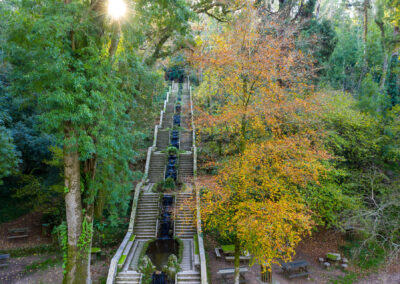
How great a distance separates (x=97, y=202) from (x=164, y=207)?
3.97 meters

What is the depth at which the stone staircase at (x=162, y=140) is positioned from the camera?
23.0 metres

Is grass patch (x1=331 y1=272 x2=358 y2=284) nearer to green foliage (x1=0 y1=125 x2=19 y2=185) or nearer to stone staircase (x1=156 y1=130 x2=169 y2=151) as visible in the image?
green foliage (x1=0 y1=125 x2=19 y2=185)

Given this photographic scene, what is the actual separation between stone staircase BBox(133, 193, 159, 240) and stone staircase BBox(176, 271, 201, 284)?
12.5 ft

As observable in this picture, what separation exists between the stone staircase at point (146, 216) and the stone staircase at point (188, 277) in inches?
150

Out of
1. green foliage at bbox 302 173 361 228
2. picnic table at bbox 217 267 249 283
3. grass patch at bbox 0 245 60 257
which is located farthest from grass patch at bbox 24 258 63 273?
green foliage at bbox 302 173 361 228

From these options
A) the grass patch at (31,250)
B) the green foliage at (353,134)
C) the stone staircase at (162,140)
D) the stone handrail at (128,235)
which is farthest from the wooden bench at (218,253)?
the stone staircase at (162,140)

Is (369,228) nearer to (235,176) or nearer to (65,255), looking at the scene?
(235,176)

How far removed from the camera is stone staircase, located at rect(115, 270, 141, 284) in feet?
33.2

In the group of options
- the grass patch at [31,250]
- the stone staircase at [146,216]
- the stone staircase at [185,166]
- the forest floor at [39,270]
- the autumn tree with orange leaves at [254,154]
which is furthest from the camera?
the stone staircase at [185,166]

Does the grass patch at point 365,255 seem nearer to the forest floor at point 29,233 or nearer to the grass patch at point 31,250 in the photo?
the grass patch at point 31,250

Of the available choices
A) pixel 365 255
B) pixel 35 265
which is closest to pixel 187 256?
pixel 35 265

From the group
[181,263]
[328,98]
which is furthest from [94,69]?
[328,98]

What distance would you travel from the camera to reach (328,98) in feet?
46.1

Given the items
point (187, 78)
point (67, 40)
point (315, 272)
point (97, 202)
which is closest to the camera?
point (67, 40)
